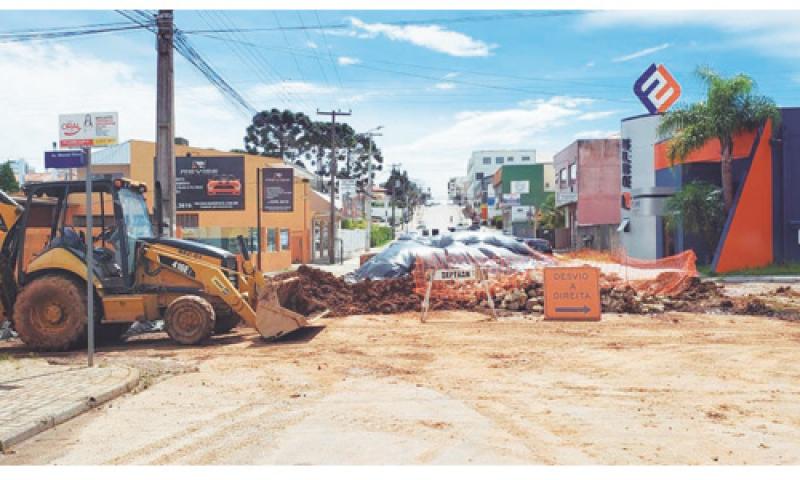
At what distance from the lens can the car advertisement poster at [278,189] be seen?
1577 inches

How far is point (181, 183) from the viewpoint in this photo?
3897cm

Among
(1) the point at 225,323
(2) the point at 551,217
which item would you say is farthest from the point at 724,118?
(2) the point at 551,217

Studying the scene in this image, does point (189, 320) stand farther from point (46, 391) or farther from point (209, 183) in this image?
point (209, 183)

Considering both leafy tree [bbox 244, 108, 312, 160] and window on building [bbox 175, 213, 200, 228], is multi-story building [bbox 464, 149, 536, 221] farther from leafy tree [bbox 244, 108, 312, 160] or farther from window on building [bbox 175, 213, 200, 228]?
window on building [bbox 175, 213, 200, 228]

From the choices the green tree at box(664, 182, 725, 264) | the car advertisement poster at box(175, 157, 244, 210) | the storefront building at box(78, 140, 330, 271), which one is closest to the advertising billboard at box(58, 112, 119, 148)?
the storefront building at box(78, 140, 330, 271)

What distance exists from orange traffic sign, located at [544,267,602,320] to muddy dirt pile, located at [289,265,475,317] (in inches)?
89.2

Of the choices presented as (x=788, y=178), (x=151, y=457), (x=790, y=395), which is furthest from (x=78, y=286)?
(x=788, y=178)

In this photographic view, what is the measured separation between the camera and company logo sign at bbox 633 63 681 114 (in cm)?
3966

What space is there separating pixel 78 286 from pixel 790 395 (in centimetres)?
1027

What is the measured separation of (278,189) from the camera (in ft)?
132

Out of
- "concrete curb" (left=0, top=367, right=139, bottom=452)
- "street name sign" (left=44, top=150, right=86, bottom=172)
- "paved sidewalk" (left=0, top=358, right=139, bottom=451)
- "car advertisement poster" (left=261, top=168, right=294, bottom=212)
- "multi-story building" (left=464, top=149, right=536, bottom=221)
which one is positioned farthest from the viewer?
"multi-story building" (left=464, top=149, right=536, bottom=221)

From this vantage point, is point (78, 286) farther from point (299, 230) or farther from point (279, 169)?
point (299, 230)

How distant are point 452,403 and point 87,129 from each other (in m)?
5.69

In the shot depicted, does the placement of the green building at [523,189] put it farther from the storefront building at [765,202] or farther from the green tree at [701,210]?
the storefront building at [765,202]
